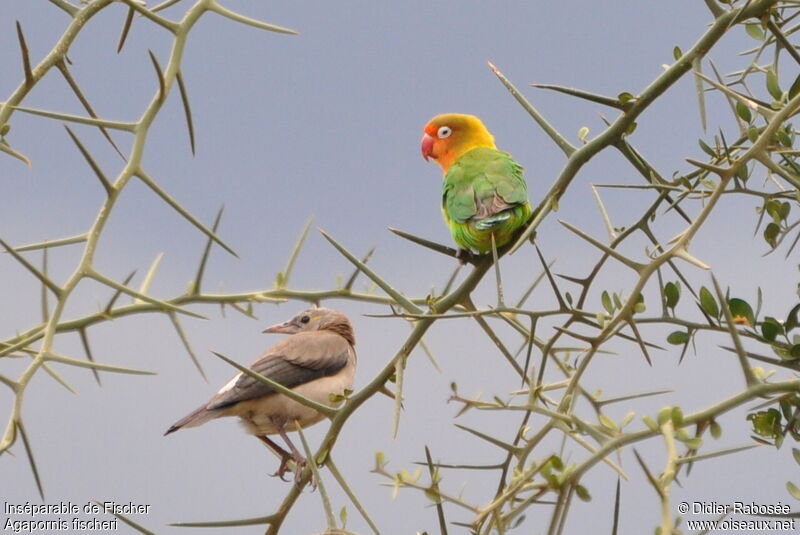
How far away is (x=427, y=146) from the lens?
4.75m

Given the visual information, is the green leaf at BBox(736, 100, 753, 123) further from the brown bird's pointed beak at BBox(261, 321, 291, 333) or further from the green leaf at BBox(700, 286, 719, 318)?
the brown bird's pointed beak at BBox(261, 321, 291, 333)

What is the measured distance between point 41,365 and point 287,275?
2.61 ft

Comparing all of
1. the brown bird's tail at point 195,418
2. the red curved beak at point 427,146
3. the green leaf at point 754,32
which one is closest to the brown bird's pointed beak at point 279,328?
the brown bird's tail at point 195,418

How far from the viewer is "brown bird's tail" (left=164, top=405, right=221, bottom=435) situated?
4.88 metres

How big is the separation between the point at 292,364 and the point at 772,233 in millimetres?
3043

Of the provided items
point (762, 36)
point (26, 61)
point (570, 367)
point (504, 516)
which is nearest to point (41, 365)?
point (26, 61)

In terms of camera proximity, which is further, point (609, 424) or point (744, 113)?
point (744, 113)

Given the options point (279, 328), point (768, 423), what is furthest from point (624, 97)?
point (279, 328)

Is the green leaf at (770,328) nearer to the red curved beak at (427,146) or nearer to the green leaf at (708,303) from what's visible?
the green leaf at (708,303)

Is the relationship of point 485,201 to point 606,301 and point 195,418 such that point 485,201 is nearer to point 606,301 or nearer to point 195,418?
point 606,301

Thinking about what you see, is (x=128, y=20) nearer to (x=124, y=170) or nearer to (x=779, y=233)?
(x=124, y=170)

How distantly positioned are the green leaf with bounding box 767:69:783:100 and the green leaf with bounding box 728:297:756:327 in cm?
44

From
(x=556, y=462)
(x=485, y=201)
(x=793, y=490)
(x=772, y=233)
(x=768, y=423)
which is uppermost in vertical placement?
(x=485, y=201)

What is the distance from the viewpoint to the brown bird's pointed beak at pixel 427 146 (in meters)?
4.73
